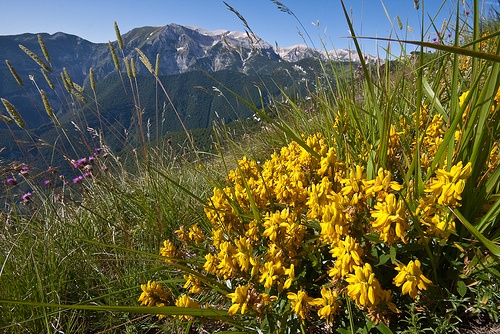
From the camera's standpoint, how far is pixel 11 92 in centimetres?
15188

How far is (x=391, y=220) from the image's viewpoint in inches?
38.4

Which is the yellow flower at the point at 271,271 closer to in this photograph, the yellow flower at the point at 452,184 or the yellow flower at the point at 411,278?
the yellow flower at the point at 411,278

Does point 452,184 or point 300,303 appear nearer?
point 452,184

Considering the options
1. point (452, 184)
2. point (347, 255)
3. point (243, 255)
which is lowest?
point (243, 255)

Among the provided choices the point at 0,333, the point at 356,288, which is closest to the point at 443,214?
the point at 356,288

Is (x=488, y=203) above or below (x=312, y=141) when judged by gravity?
below

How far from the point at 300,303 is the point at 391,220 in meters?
0.40

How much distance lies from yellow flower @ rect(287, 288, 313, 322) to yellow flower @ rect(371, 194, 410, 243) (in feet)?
1.06

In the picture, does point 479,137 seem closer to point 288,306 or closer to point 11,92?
point 288,306

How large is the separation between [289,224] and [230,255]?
0.24 m

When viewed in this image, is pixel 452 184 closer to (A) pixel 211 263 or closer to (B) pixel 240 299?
(B) pixel 240 299

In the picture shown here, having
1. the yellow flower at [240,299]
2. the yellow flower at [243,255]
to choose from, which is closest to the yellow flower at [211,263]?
the yellow flower at [243,255]

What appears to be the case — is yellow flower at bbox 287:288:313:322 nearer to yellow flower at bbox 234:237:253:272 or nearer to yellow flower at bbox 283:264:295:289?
yellow flower at bbox 283:264:295:289

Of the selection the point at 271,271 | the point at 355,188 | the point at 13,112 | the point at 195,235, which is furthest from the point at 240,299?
the point at 13,112
